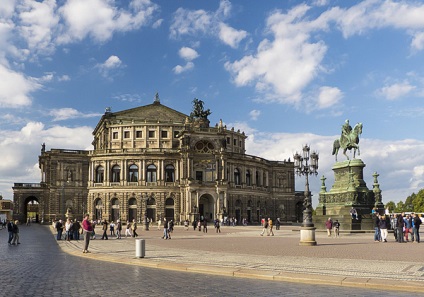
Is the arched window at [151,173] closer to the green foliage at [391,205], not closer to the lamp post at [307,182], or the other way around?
the lamp post at [307,182]

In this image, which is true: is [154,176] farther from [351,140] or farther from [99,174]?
[351,140]

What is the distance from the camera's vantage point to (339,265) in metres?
17.2

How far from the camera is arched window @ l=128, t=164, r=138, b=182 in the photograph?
87000mm

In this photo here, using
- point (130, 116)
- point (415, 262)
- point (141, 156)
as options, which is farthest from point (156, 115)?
point (415, 262)

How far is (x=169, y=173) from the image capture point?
8812 centimetres

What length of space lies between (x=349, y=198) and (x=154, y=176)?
52.2m

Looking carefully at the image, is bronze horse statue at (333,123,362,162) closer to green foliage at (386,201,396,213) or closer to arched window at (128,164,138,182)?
arched window at (128,164,138,182)

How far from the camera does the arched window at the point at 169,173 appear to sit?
87.6 metres

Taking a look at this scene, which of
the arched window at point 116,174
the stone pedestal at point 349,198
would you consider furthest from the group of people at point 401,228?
the arched window at point 116,174

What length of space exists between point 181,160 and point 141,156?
727 centimetres

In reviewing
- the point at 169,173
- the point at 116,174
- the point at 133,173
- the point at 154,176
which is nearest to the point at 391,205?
the point at 169,173

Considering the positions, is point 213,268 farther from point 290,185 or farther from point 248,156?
point 290,185

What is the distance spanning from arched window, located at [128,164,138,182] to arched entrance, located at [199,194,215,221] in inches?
492

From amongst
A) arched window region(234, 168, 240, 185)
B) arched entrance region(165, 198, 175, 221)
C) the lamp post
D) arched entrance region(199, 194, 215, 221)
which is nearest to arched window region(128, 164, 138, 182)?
arched entrance region(165, 198, 175, 221)
